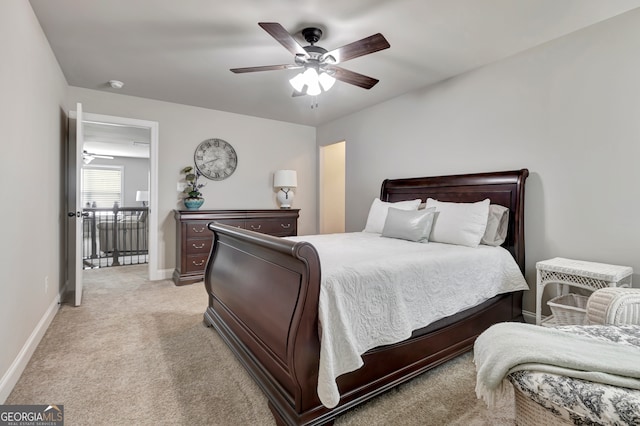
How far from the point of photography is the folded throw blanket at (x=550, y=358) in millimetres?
876

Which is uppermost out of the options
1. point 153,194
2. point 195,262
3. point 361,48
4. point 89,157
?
point 89,157

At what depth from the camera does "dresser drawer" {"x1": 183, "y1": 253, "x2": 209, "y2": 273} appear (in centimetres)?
403

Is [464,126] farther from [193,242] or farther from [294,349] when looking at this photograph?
[193,242]

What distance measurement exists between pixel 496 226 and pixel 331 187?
342 centimetres

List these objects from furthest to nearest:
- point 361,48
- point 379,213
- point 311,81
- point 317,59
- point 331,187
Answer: point 331,187 → point 379,213 → point 311,81 → point 317,59 → point 361,48

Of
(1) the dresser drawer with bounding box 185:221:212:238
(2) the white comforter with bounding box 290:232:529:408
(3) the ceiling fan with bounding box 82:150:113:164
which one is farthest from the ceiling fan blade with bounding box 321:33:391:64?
(3) the ceiling fan with bounding box 82:150:113:164

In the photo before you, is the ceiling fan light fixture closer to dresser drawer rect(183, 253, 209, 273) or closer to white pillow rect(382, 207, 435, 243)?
white pillow rect(382, 207, 435, 243)

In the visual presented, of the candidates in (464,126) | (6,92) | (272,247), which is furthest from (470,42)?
(6,92)

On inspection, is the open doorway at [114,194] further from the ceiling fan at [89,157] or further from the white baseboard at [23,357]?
the white baseboard at [23,357]

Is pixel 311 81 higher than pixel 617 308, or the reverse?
pixel 311 81

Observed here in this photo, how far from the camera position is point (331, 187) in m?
5.76

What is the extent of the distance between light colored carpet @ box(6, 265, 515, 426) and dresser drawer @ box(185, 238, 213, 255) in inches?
53.1

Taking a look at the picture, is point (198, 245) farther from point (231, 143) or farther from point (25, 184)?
point (25, 184)

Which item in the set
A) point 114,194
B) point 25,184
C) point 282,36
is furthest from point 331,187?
point 114,194
